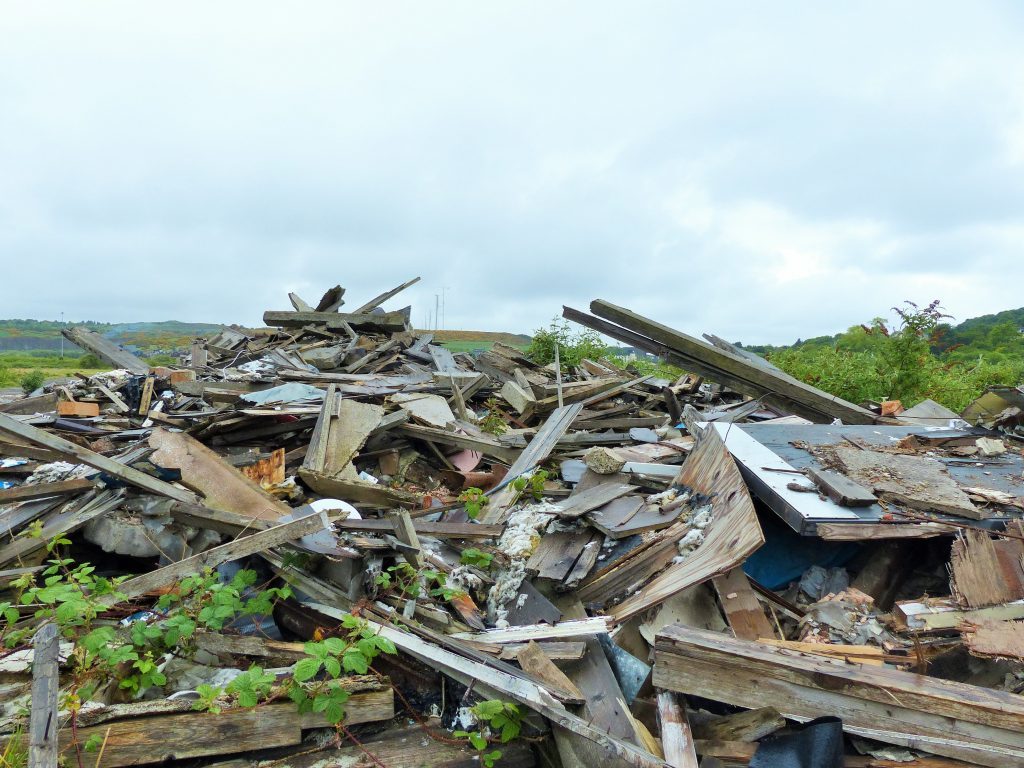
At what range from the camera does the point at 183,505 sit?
3896 millimetres

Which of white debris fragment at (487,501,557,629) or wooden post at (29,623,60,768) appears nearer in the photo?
wooden post at (29,623,60,768)

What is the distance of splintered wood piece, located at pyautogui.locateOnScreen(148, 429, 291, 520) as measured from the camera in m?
4.34

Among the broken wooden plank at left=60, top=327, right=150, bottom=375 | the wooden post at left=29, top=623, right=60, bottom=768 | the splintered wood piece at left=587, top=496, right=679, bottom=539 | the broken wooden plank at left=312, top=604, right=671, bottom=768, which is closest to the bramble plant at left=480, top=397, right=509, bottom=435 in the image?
the splintered wood piece at left=587, top=496, right=679, bottom=539

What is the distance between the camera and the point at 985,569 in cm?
305

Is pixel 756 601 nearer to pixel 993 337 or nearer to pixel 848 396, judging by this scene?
pixel 848 396

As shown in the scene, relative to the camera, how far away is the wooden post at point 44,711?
6.79 feet

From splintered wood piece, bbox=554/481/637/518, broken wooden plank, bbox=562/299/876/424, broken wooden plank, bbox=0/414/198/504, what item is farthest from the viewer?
broken wooden plank, bbox=562/299/876/424

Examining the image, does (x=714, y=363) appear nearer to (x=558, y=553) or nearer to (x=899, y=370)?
(x=558, y=553)

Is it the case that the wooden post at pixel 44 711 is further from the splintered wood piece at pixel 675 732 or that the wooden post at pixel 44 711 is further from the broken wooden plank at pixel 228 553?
the splintered wood piece at pixel 675 732

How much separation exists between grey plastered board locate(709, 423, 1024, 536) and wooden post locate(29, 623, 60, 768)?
345 cm

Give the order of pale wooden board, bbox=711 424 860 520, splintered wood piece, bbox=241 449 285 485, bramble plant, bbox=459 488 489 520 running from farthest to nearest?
splintered wood piece, bbox=241 449 285 485, bramble plant, bbox=459 488 489 520, pale wooden board, bbox=711 424 860 520

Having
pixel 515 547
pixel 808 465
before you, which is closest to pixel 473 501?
pixel 515 547

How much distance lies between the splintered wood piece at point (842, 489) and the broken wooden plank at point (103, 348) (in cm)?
1114

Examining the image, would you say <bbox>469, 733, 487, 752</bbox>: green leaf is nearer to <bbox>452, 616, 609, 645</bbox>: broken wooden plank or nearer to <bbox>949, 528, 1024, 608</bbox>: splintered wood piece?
<bbox>452, 616, 609, 645</bbox>: broken wooden plank
